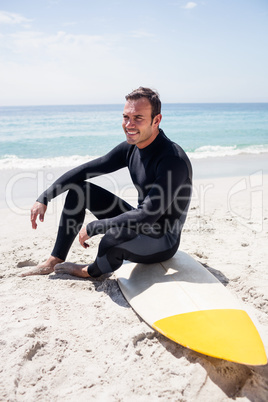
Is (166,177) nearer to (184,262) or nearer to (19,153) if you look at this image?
(184,262)

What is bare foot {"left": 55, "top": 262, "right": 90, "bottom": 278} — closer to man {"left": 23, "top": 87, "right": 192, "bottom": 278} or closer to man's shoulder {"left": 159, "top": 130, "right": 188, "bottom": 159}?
man {"left": 23, "top": 87, "right": 192, "bottom": 278}

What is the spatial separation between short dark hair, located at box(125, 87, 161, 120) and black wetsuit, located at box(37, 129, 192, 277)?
0.17 m

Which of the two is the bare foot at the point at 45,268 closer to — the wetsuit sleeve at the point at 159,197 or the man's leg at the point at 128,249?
the man's leg at the point at 128,249

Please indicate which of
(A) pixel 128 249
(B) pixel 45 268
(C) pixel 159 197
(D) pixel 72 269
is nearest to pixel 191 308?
(A) pixel 128 249

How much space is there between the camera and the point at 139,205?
2.40 m

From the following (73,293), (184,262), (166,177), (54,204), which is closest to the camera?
(166,177)

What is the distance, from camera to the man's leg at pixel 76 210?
265 centimetres

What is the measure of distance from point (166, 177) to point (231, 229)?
1908 millimetres

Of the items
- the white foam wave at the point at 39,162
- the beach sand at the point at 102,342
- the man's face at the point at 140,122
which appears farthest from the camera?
the white foam wave at the point at 39,162

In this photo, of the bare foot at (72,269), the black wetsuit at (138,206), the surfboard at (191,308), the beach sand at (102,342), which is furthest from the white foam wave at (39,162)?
the surfboard at (191,308)

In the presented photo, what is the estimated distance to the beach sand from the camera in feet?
5.24

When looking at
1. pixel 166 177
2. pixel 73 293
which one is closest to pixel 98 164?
pixel 166 177

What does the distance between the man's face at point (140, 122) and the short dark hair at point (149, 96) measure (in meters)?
0.02

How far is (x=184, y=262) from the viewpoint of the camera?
2.61 m
